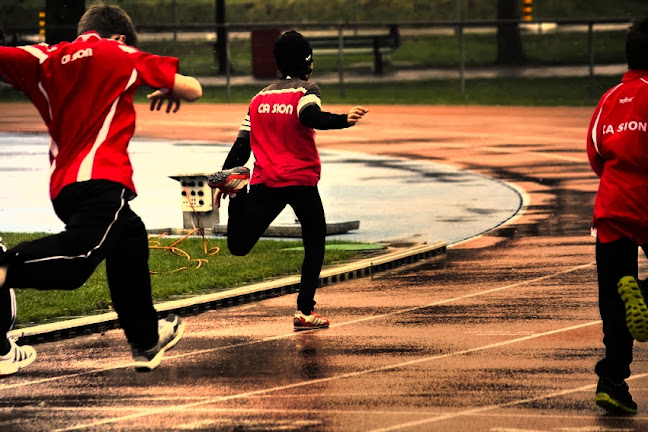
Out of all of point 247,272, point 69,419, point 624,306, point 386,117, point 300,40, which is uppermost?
point 300,40

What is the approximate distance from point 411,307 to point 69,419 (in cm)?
406

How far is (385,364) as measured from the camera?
891 cm

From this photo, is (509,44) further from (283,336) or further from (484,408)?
(484,408)

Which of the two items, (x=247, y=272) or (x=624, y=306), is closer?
(x=624, y=306)

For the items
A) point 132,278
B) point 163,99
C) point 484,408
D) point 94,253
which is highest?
point 163,99

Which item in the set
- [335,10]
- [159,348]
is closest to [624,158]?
[159,348]

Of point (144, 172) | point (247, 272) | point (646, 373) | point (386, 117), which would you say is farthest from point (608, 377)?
point (386, 117)

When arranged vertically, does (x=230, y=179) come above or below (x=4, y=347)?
above

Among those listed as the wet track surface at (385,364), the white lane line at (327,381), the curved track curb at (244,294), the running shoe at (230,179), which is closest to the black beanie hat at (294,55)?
the running shoe at (230,179)

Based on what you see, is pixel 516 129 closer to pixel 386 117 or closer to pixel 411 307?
pixel 386 117

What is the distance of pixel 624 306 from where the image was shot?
7719mm

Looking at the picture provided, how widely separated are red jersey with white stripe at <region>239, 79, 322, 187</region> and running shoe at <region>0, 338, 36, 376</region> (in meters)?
2.62

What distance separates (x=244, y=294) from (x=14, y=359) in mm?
3843

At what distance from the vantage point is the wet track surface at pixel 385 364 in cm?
752
